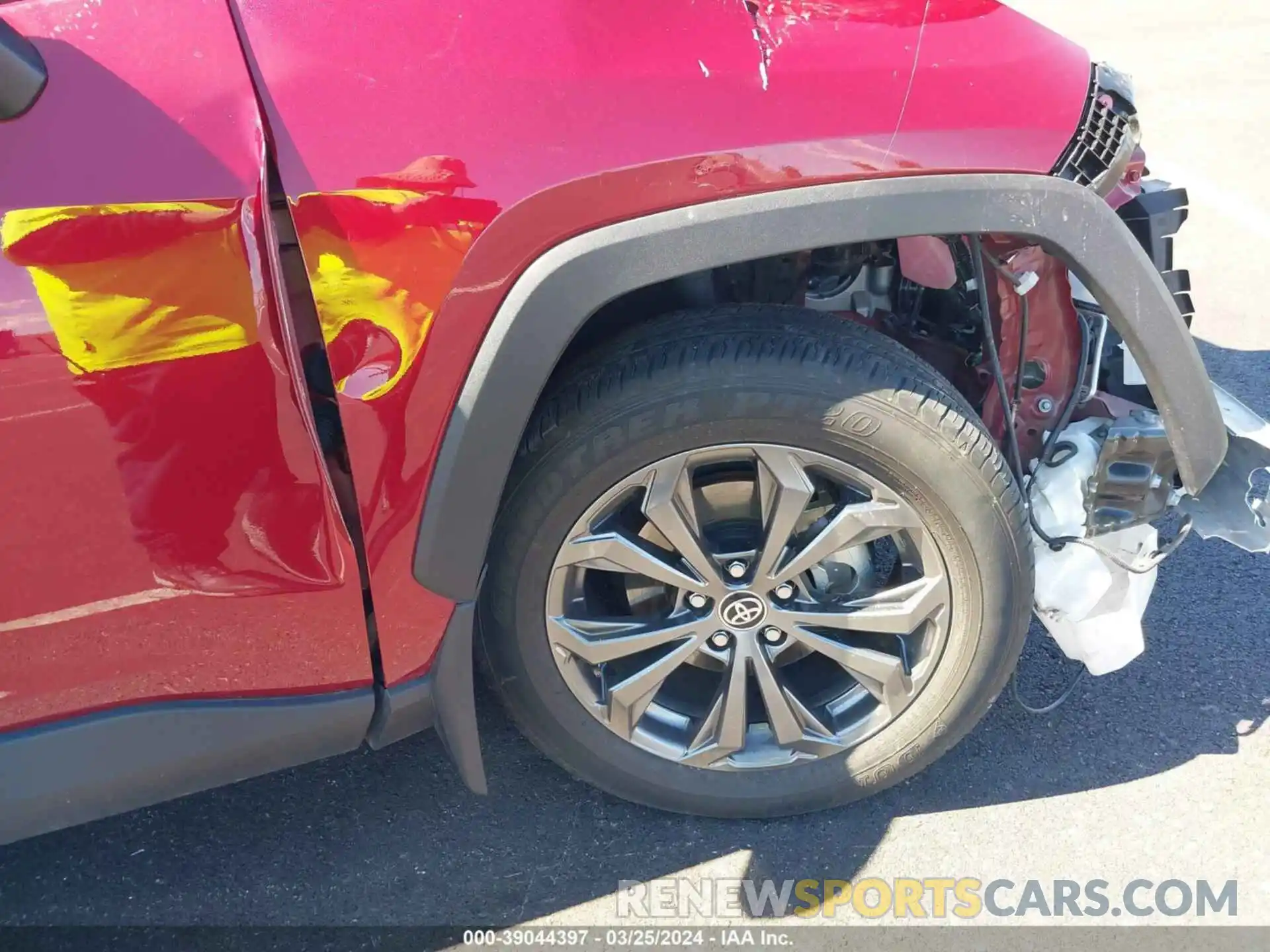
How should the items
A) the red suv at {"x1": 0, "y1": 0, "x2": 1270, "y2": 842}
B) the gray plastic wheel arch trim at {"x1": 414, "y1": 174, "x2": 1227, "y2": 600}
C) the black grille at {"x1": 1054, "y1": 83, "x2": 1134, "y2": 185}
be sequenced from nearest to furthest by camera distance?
the red suv at {"x1": 0, "y1": 0, "x2": 1270, "y2": 842}
the gray plastic wheel arch trim at {"x1": 414, "y1": 174, "x2": 1227, "y2": 600}
the black grille at {"x1": 1054, "y1": 83, "x2": 1134, "y2": 185}

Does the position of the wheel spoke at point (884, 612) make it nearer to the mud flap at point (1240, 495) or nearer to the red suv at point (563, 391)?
the red suv at point (563, 391)

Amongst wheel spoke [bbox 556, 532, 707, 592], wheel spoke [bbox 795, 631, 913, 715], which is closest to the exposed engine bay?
wheel spoke [bbox 795, 631, 913, 715]

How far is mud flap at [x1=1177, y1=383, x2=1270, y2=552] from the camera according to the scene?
1.99m

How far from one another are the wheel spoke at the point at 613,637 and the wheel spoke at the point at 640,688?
0.03 m

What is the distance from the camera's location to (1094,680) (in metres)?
2.40

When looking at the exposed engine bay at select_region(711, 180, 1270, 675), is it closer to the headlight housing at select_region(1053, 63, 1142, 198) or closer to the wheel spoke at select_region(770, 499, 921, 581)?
the headlight housing at select_region(1053, 63, 1142, 198)

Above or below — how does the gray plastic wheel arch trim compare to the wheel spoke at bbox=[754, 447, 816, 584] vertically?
above

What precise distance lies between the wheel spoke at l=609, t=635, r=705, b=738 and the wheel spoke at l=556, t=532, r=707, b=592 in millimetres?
143

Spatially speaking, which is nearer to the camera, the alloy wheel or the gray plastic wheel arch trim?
the gray plastic wheel arch trim

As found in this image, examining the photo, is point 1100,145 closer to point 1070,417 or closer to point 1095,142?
point 1095,142

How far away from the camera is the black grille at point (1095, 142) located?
1.63 m

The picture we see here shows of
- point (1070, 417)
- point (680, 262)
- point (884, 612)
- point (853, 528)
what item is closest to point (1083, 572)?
point (1070, 417)

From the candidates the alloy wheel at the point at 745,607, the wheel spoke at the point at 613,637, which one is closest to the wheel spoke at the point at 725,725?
the alloy wheel at the point at 745,607

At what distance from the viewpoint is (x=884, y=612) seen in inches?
75.4
